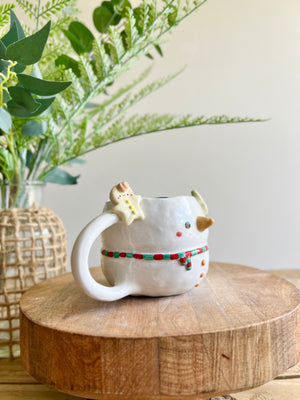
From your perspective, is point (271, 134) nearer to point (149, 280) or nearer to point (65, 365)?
point (149, 280)

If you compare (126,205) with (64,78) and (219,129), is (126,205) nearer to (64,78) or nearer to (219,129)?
(64,78)

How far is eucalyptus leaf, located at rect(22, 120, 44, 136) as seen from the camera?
64 centimetres

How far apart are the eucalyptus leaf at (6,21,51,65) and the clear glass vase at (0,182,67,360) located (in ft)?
0.90

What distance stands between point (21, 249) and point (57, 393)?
24cm

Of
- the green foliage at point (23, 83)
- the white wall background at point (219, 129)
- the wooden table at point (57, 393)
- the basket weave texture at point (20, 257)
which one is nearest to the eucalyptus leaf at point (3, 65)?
the green foliage at point (23, 83)

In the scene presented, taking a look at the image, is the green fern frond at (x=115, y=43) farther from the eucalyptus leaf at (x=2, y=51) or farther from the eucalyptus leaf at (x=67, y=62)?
the eucalyptus leaf at (x=2, y=51)

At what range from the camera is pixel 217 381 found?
393mm

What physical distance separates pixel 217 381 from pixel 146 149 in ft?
2.80

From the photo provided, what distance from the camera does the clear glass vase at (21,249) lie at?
2.14 feet

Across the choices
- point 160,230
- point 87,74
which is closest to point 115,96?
point 87,74

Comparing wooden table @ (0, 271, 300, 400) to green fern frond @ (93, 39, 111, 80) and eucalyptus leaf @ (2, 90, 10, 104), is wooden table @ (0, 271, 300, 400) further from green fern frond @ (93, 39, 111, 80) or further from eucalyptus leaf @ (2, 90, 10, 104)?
green fern frond @ (93, 39, 111, 80)

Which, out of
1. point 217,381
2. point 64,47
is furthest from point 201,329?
point 64,47

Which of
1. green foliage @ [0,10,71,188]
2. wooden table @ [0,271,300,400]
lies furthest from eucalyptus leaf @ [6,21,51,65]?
wooden table @ [0,271,300,400]

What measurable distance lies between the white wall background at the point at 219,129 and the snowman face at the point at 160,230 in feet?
2.11
